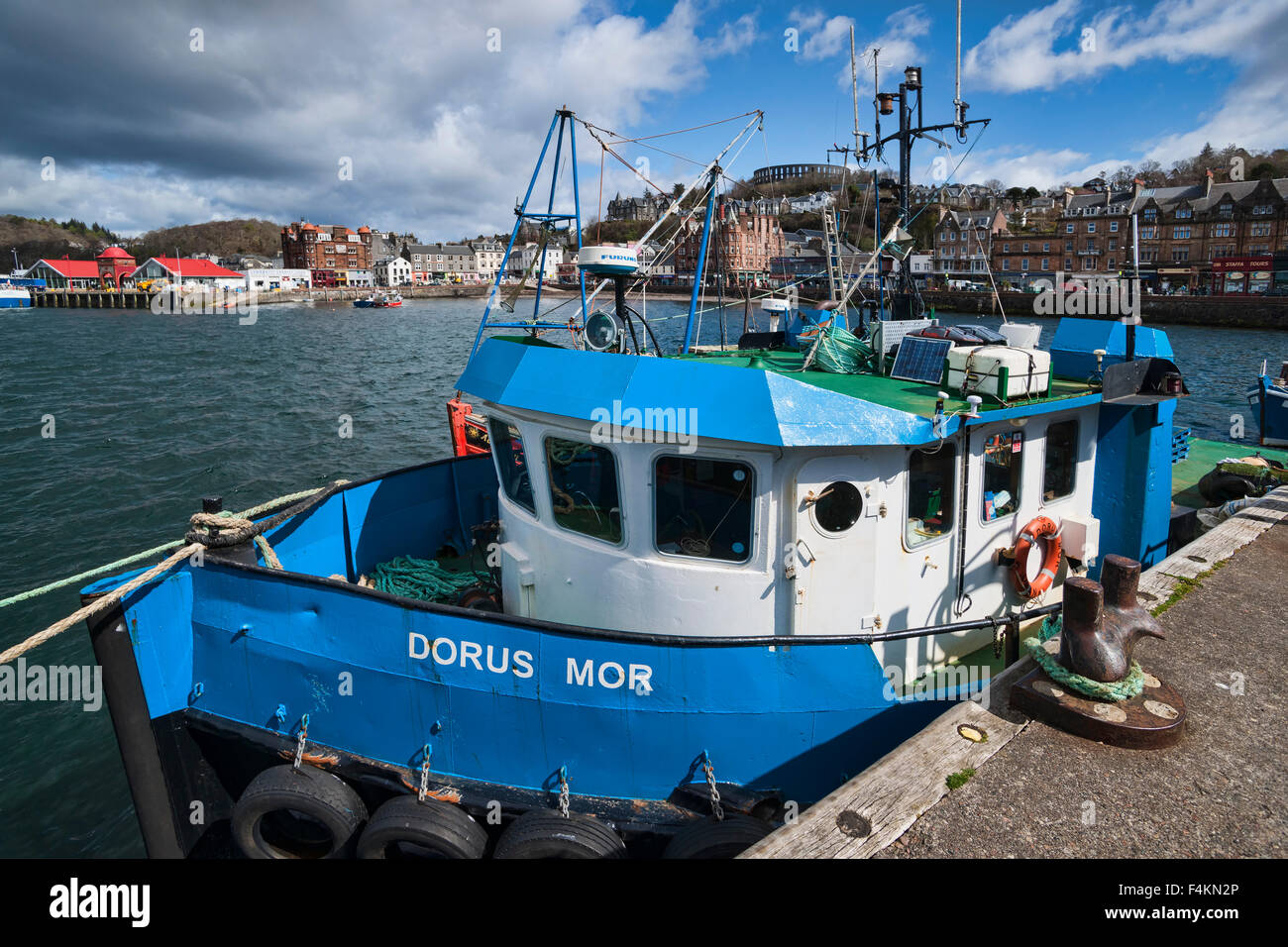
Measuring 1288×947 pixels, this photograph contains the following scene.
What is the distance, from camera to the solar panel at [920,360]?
6.38 metres

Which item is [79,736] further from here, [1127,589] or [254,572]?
[1127,589]

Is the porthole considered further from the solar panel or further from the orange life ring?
the orange life ring

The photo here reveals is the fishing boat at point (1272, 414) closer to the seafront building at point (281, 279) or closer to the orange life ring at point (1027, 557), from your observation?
the orange life ring at point (1027, 557)

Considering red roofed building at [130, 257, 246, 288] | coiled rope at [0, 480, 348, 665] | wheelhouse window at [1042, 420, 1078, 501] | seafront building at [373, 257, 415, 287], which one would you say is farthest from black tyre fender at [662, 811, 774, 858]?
seafront building at [373, 257, 415, 287]

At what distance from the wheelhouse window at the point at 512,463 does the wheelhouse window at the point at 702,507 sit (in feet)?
4.09

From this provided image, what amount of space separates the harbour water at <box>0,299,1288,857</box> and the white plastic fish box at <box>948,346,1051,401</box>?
8.94m

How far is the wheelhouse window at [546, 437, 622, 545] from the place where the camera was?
5.44 meters

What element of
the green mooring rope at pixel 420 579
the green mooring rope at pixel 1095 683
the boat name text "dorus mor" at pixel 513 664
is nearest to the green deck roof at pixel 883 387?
the green mooring rope at pixel 1095 683

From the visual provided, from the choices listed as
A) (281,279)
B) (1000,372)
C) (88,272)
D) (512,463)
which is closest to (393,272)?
(281,279)

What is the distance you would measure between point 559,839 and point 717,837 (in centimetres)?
104

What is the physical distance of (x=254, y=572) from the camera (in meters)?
5.34

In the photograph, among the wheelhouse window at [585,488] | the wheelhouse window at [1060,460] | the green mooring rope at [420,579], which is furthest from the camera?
the green mooring rope at [420,579]
